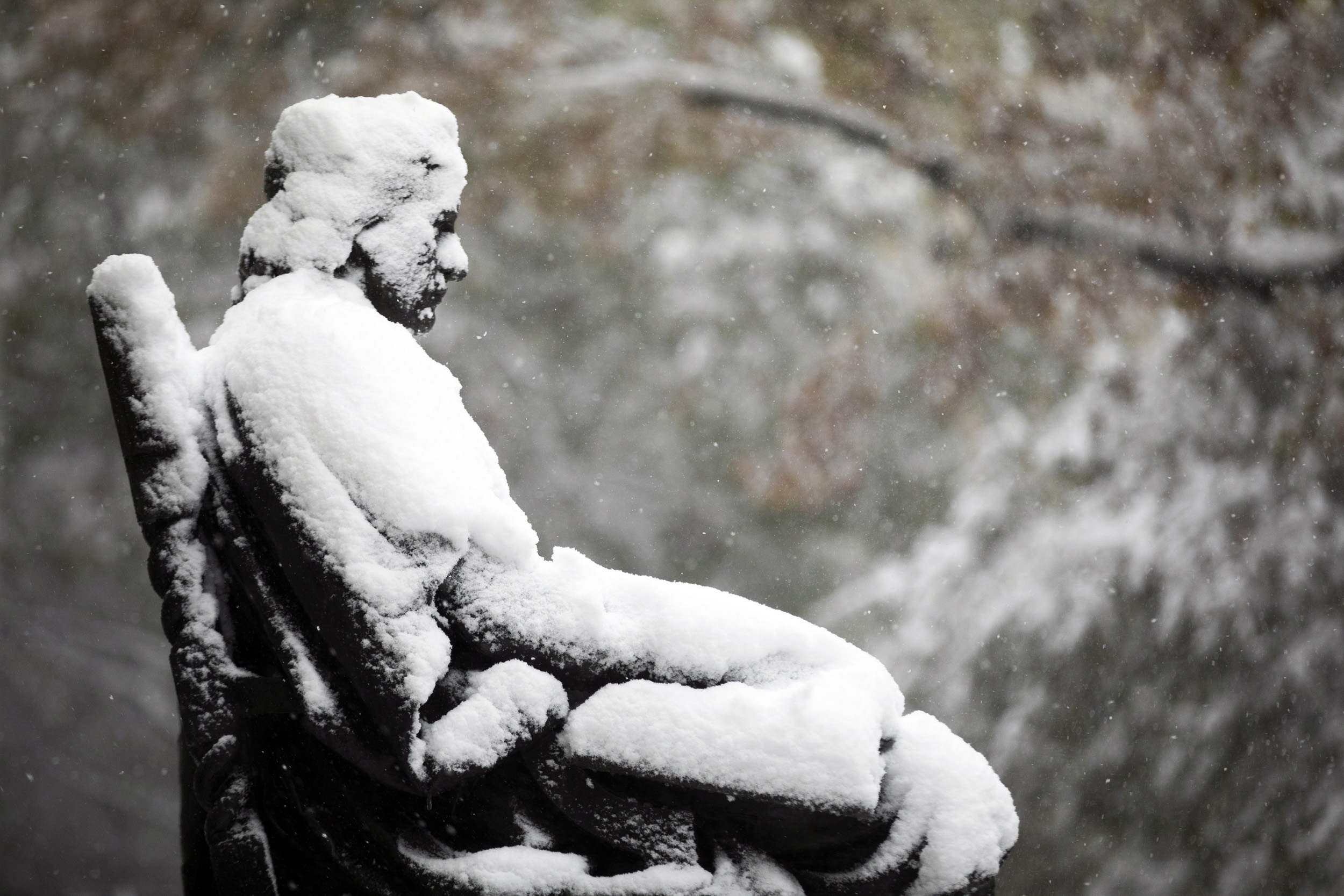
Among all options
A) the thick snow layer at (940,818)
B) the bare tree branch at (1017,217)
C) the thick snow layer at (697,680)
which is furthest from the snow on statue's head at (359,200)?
the bare tree branch at (1017,217)

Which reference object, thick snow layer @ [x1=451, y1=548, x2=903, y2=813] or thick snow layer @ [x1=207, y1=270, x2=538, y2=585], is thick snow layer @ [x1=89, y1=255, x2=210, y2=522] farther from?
A: thick snow layer @ [x1=451, y1=548, x2=903, y2=813]

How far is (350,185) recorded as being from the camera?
1.18 metres

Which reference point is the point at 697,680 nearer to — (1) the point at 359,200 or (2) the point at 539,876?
(2) the point at 539,876

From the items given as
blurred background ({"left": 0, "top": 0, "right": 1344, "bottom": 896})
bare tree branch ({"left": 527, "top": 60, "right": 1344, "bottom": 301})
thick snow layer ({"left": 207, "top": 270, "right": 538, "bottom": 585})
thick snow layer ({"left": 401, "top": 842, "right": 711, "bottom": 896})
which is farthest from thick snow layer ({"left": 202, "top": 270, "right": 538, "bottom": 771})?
bare tree branch ({"left": 527, "top": 60, "right": 1344, "bottom": 301})

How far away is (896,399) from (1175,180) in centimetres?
165

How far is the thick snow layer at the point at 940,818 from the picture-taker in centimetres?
103

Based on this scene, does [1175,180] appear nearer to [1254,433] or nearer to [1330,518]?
[1254,433]

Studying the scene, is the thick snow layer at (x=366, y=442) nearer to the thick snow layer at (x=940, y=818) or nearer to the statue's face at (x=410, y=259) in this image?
the statue's face at (x=410, y=259)

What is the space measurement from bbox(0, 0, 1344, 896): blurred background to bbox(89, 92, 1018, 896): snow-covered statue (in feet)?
10.3

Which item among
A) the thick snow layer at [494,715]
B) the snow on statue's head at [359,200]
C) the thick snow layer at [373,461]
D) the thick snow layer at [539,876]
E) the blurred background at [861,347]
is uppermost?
the snow on statue's head at [359,200]

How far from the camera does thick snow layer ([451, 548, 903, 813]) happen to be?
100cm

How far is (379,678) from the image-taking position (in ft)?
3.16

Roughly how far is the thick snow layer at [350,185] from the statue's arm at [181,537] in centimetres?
16

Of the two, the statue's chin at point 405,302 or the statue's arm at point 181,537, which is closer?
the statue's arm at point 181,537
